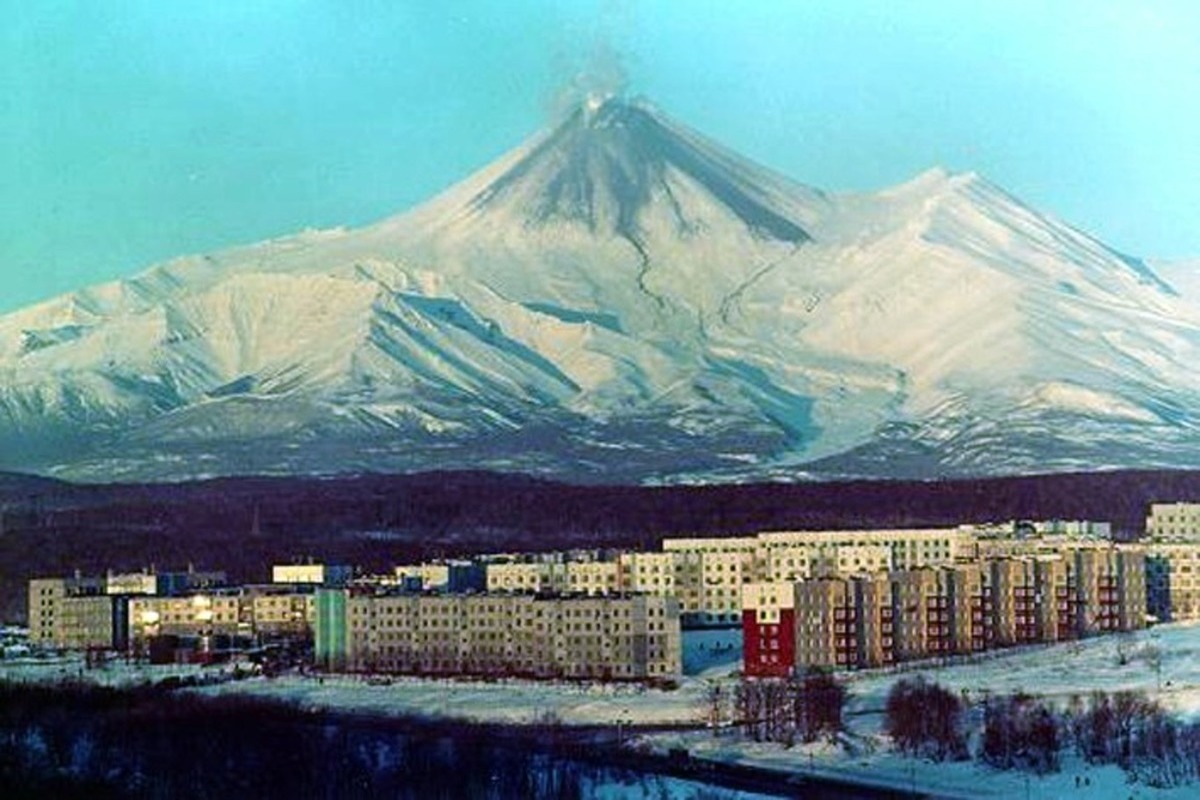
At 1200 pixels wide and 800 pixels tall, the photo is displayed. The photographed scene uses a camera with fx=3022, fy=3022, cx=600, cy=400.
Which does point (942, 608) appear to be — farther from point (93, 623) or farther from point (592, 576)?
point (93, 623)

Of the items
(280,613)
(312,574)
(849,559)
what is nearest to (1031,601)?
(849,559)

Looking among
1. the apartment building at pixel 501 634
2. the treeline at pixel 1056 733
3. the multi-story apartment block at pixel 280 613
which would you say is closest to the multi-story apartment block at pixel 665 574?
the multi-story apartment block at pixel 280 613

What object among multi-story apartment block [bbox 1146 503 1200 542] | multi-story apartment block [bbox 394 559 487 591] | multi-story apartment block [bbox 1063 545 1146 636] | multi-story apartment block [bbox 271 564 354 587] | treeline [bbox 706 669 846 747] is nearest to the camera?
treeline [bbox 706 669 846 747]

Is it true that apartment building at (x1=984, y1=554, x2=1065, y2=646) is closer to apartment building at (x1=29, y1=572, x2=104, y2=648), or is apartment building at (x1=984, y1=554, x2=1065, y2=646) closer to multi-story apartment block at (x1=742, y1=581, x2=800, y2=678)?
multi-story apartment block at (x1=742, y1=581, x2=800, y2=678)

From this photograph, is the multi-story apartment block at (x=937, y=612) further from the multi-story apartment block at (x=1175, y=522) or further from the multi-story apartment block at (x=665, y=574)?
the multi-story apartment block at (x=1175, y=522)

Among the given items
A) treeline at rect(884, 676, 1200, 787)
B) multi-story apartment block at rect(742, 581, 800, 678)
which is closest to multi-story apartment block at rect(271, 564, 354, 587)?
multi-story apartment block at rect(742, 581, 800, 678)
